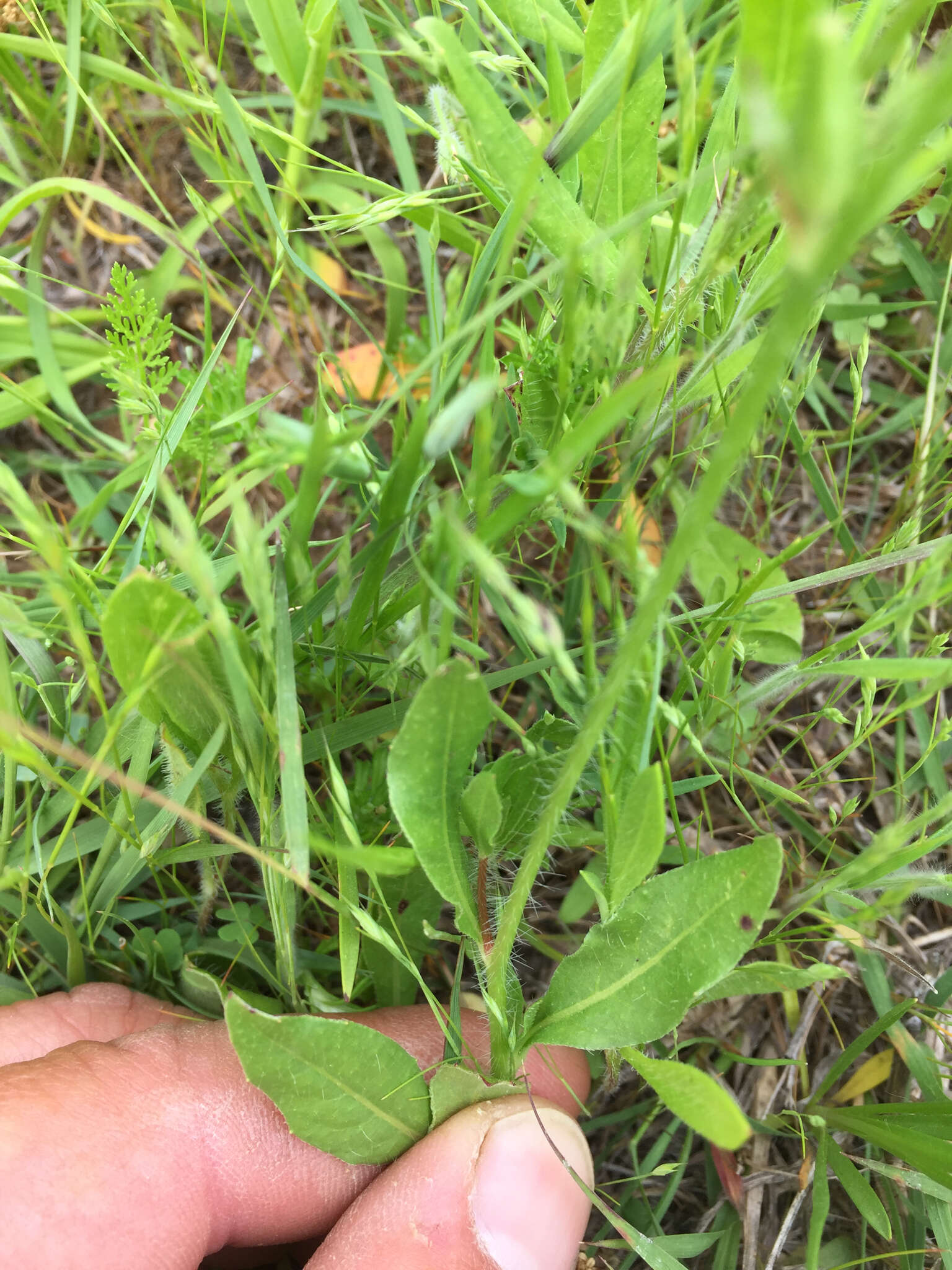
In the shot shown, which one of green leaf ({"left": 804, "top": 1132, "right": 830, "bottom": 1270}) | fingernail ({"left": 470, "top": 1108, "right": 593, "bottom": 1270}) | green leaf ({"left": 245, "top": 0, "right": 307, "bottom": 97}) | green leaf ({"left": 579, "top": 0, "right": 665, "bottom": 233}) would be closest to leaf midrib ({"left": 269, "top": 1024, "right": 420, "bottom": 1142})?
fingernail ({"left": 470, "top": 1108, "right": 593, "bottom": 1270})

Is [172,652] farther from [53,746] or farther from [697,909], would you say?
[697,909]

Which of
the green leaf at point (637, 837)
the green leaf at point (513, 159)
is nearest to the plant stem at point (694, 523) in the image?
the green leaf at point (637, 837)

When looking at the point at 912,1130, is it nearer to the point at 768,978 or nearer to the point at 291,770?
the point at 768,978

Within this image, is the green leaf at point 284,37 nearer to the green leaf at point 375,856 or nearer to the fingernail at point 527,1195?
the green leaf at point 375,856

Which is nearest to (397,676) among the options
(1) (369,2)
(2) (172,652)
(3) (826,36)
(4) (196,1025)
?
(2) (172,652)

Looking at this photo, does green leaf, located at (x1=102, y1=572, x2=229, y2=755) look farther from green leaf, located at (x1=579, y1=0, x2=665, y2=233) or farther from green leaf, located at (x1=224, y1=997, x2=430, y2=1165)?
green leaf, located at (x1=579, y1=0, x2=665, y2=233)

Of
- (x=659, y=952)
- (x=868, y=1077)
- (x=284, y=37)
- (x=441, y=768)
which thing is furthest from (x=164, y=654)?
(x=868, y=1077)
